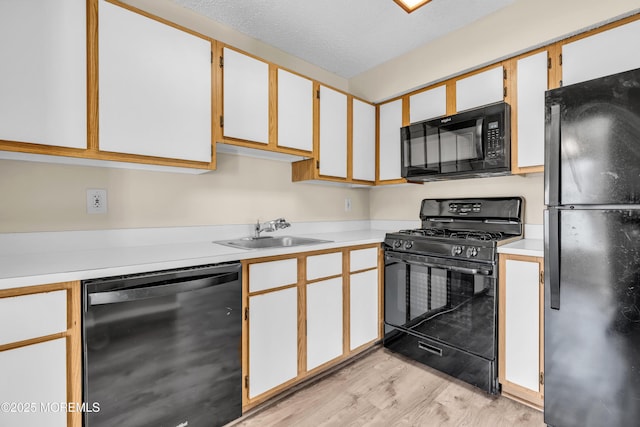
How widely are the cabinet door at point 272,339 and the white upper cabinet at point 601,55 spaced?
207 cm

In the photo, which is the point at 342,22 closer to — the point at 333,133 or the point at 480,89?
the point at 333,133

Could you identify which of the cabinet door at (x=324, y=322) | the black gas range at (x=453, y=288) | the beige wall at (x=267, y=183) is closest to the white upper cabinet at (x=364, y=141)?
the beige wall at (x=267, y=183)

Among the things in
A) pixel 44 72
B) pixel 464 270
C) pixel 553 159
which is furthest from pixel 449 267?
pixel 44 72

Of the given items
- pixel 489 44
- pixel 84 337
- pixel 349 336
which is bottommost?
pixel 349 336

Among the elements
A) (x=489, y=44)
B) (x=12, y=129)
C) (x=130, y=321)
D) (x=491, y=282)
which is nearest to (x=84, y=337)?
(x=130, y=321)

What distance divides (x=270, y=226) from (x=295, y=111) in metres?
0.86

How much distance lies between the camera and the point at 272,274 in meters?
1.73

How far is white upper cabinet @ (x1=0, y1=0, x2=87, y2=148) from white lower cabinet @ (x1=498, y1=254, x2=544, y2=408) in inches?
91.8

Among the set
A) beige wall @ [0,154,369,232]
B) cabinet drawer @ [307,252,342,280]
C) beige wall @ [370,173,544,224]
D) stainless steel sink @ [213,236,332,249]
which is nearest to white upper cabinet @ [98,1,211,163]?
beige wall @ [0,154,369,232]

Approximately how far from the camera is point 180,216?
6.50 ft

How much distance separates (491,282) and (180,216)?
1.97m

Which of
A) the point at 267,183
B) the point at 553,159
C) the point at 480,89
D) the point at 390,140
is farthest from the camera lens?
the point at 390,140

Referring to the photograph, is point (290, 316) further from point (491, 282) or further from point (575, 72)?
point (575, 72)

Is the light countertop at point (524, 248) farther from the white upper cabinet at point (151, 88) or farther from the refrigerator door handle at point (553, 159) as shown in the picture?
the white upper cabinet at point (151, 88)
